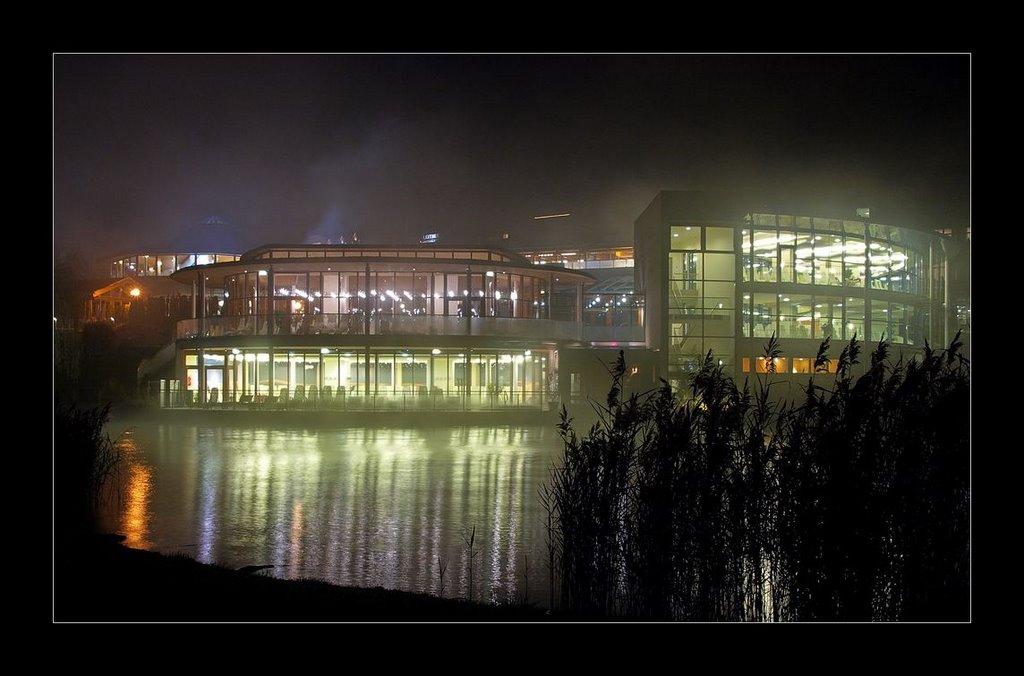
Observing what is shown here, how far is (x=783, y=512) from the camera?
9508mm

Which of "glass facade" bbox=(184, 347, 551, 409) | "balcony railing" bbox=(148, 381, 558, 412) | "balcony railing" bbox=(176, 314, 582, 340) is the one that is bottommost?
"balcony railing" bbox=(148, 381, 558, 412)

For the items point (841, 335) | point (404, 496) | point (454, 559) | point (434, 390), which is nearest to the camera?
point (454, 559)

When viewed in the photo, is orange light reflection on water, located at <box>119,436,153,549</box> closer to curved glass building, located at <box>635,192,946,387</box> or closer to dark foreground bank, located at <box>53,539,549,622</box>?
dark foreground bank, located at <box>53,539,549,622</box>

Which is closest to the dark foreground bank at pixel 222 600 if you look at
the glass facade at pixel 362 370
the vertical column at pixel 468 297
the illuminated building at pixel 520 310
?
the illuminated building at pixel 520 310

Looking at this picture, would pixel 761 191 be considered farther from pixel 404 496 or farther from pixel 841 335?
pixel 404 496

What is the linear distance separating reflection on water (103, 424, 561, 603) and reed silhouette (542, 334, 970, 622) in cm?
115

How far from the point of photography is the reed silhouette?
882 centimetres

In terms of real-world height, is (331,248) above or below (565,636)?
above

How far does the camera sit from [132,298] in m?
59.7

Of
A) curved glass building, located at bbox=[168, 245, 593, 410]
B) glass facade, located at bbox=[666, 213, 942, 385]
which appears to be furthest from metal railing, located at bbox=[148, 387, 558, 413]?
glass facade, located at bbox=[666, 213, 942, 385]

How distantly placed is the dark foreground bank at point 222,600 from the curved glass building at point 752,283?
3314 centimetres

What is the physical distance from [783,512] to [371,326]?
1250 inches
